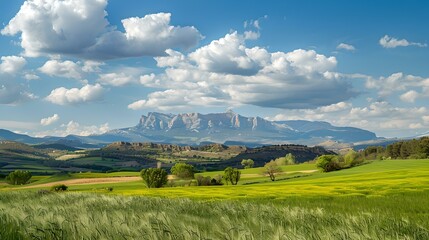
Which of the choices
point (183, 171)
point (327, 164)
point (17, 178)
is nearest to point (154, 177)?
point (183, 171)

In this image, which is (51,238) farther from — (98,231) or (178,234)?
(178,234)

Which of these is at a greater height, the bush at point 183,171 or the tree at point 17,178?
the bush at point 183,171

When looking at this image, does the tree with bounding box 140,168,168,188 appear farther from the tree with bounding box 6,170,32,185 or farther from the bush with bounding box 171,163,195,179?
the tree with bounding box 6,170,32,185

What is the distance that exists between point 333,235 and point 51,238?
13.0ft

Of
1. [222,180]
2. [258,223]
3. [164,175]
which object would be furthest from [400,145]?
[258,223]

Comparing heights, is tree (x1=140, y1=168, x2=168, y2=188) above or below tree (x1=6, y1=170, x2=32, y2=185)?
above

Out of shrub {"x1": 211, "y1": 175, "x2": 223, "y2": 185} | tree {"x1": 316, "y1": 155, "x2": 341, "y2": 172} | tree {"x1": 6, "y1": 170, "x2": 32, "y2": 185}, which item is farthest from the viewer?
tree {"x1": 316, "y1": 155, "x2": 341, "y2": 172}

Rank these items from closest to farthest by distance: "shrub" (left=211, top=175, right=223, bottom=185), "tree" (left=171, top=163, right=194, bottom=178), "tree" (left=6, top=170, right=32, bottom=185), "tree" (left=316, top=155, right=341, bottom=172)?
"shrub" (left=211, top=175, right=223, bottom=185), "tree" (left=171, top=163, right=194, bottom=178), "tree" (left=6, top=170, right=32, bottom=185), "tree" (left=316, top=155, right=341, bottom=172)

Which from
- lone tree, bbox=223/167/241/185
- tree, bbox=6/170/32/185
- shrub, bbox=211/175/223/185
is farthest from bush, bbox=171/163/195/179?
tree, bbox=6/170/32/185

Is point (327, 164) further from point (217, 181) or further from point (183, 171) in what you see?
point (183, 171)

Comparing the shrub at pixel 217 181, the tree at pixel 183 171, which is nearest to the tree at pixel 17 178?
the tree at pixel 183 171

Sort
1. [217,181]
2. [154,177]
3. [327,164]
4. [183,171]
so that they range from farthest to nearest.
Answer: [327,164]
[183,171]
[217,181]
[154,177]

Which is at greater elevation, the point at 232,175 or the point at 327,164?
the point at 327,164

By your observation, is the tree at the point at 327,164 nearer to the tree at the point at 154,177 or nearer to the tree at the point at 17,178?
the tree at the point at 154,177
